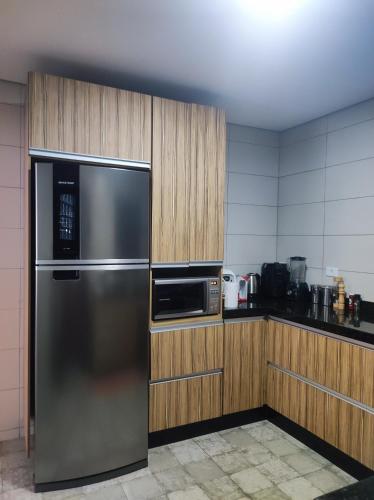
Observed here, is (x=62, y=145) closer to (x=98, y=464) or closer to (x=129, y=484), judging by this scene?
(x=98, y=464)

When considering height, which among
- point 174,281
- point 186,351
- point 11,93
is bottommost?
point 186,351

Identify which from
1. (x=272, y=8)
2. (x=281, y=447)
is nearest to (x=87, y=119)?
(x=272, y=8)

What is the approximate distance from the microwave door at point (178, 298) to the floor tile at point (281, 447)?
1.03 metres

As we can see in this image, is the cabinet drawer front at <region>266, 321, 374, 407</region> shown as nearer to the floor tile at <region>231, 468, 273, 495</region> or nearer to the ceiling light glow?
the floor tile at <region>231, 468, 273, 495</region>

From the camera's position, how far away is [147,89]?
258 centimetres

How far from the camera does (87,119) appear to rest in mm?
2111

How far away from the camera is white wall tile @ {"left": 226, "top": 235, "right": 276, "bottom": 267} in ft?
11.1

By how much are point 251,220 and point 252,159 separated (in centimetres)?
57

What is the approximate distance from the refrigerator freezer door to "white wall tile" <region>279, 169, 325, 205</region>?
1.66 meters

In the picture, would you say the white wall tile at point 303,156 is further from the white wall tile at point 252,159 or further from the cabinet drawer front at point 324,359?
the cabinet drawer front at point 324,359

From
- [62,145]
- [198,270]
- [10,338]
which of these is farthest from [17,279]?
[198,270]

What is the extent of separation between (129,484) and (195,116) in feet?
7.57

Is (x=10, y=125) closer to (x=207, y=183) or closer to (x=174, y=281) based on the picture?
(x=207, y=183)

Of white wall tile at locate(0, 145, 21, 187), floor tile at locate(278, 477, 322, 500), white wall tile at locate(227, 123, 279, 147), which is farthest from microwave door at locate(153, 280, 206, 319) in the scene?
white wall tile at locate(227, 123, 279, 147)
